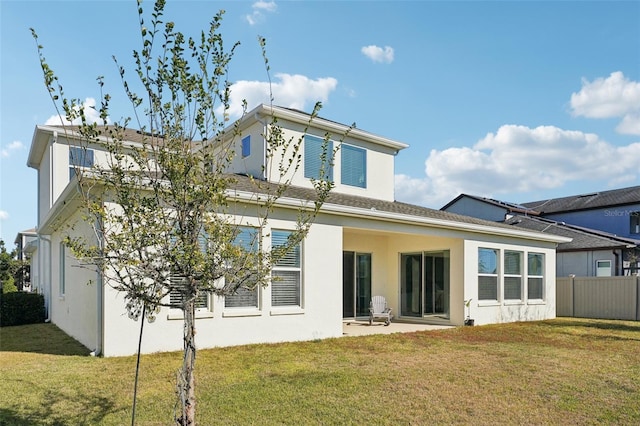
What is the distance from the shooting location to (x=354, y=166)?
1552 cm

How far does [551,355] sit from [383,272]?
23.4 feet

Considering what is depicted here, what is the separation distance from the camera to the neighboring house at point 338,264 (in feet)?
30.7

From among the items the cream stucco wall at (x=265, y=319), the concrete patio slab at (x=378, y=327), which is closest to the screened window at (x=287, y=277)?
the cream stucco wall at (x=265, y=319)

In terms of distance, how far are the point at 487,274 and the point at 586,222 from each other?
2086cm

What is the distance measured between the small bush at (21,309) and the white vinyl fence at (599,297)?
20295 mm

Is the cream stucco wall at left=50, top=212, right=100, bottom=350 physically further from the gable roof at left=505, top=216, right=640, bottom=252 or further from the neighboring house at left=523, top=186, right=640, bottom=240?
the neighboring house at left=523, top=186, right=640, bottom=240

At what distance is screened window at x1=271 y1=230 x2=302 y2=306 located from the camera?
10.3 metres

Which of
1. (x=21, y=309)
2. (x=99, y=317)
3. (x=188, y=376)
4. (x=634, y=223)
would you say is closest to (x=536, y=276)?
(x=99, y=317)

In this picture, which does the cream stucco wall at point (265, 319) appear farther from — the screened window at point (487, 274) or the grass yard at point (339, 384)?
the screened window at point (487, 274)

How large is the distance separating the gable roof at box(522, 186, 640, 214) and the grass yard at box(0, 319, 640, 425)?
2354 centimetres

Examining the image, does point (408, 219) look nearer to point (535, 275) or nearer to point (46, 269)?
point (535, 275)

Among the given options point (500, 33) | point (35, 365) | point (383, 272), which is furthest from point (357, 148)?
point (35, 365)

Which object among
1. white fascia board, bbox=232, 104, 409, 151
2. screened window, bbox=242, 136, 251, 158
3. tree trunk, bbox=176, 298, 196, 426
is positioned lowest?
tree trunk, bbox=176, 298, 196, 426

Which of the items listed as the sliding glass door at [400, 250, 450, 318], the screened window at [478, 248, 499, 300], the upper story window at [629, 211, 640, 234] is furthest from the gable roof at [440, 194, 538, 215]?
the sliding glass door at [400, 250, 450, 318]
